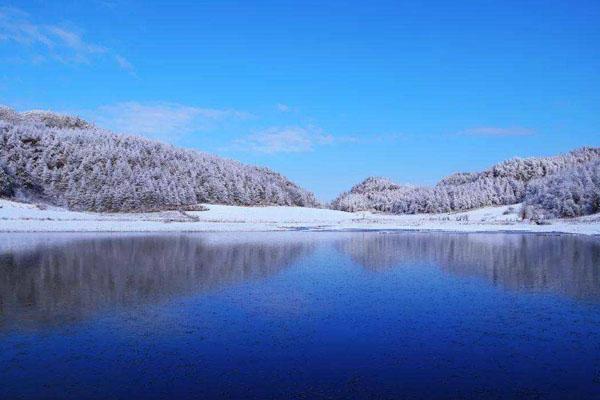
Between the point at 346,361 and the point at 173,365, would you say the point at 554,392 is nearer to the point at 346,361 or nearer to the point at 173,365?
the point at 346,361

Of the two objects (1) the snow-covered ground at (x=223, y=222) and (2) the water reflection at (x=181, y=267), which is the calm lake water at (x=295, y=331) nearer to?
(2) the water reflection at (x=181, y=267)

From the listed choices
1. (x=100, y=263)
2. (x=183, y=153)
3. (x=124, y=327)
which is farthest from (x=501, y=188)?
(x=124, y=327)

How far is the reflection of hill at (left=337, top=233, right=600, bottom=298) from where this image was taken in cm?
2578

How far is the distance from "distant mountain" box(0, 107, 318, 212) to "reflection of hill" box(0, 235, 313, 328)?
192ft

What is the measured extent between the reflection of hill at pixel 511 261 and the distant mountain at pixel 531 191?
171 feet

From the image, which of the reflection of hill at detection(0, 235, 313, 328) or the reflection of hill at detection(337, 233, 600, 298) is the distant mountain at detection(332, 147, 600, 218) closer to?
the reflection of hill at detection(337, 233, 600, 298)

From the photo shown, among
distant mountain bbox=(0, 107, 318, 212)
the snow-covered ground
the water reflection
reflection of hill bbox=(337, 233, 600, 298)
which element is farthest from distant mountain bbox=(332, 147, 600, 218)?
the water reflection

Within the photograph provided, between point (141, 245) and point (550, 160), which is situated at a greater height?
point (550, 160)

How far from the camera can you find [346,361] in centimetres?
1321

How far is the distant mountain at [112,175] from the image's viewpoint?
97.7 metres

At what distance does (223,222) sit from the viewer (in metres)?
89.0

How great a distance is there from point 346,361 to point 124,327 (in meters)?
7.36

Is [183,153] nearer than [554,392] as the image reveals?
No

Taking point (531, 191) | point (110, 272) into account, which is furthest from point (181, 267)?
point (531, 191)
